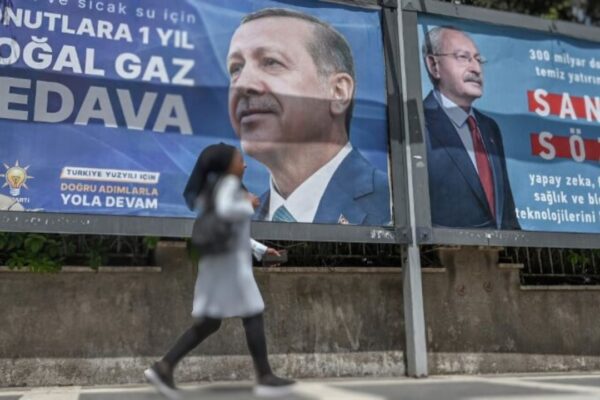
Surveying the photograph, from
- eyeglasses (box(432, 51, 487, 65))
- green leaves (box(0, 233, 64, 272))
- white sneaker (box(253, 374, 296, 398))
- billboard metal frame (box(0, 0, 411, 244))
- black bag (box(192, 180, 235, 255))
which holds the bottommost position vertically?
white sneaker (box(253, 374, 296, 398))

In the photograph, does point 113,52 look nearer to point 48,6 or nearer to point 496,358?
point 48,6

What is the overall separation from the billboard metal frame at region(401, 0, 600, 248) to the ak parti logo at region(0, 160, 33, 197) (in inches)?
158

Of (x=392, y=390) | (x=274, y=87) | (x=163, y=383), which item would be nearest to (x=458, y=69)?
(x=274, y=87)

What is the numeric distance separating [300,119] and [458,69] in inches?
88.2

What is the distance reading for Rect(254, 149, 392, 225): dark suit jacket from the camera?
6648 millimetres

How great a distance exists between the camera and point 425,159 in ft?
23.4

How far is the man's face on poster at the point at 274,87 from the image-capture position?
659cm

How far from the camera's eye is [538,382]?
602 cm

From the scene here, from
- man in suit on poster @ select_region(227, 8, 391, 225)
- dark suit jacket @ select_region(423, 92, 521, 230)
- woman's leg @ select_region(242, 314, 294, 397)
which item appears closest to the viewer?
woman's leg @ select_region(242, 314, 294, 397)

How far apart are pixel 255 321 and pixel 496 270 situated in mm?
4362

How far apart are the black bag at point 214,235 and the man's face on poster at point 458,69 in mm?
4614

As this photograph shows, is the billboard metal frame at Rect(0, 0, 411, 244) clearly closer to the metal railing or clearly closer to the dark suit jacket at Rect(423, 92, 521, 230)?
the dark suit jacket at Rect(423, 92, 521, 230)

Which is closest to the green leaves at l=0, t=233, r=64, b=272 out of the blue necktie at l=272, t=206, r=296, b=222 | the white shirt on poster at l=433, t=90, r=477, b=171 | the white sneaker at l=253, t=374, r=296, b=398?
the blue necktie at l=272, t=206, r=296, b=222

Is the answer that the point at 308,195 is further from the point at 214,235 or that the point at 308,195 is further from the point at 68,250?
the point at 214,235
